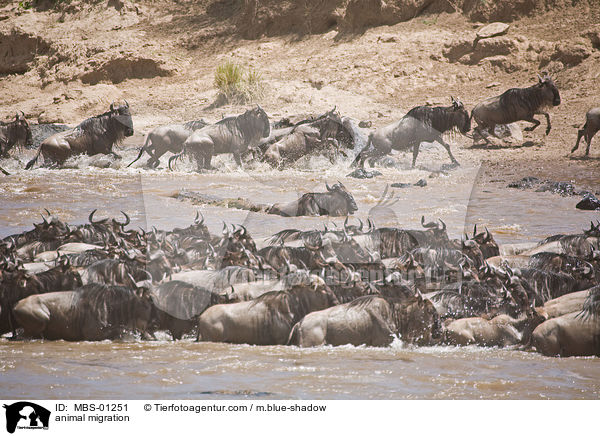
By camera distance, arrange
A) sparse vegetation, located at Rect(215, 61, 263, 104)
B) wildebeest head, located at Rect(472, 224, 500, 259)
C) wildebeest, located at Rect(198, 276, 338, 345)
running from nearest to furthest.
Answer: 1. wildebeest, located at Rect(198, 276, 338, 345)
2. wildebeest head, located at Rect(472, 224, 500, 259)
3. sparse vegetation, located at Rect(215, 61, 263, 104)

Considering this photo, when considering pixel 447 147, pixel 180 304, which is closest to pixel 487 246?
pixel 180 304

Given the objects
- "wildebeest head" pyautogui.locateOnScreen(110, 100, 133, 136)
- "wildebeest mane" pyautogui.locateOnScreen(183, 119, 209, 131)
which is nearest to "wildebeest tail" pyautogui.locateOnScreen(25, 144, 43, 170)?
"wildebeest head" pyautogui.locateOnScreen(110, 100, 133, 136)

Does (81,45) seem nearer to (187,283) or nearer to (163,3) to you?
(163,3)

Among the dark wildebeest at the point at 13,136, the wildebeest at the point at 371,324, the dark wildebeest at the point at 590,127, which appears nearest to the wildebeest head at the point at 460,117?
the dark wildebeest at the point at 590,127

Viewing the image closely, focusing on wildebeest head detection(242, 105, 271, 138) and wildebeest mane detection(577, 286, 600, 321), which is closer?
wildebeest mane detection(577, 286, 600, 321)

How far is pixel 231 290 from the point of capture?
5.90m

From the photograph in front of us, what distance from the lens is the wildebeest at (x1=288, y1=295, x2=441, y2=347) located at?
536cm

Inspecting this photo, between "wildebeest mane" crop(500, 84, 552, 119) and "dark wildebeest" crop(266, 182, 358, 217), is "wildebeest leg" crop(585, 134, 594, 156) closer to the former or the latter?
"wildebeest mane" crop(500, 84, 552, 119)

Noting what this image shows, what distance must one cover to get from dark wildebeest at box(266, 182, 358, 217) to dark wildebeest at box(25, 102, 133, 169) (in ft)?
16.0

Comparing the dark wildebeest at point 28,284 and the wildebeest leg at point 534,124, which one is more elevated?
the wildebeest leg at point 534,124
